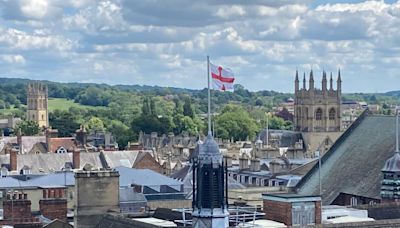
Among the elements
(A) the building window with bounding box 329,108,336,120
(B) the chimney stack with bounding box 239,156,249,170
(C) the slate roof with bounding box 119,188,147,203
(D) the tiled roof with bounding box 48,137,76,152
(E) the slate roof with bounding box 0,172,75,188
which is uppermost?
(A) the building window with bounding box 329,108,336,120

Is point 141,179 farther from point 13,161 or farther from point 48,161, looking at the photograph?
point 48,161

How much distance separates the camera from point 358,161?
2338 inches

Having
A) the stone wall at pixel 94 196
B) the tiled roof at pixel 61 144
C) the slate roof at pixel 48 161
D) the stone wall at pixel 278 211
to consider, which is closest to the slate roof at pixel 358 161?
the stone wall at pixel 94 196

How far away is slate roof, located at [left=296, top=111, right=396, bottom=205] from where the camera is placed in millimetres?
56503

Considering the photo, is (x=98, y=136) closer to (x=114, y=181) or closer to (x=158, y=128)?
(x=158, y=128)

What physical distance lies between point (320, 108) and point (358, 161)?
10795 centimetres

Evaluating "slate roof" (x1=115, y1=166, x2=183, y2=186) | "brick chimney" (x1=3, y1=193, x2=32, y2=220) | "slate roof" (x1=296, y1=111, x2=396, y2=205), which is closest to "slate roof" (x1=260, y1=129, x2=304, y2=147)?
"slate roof" (x1=115, y1=166, x2=183, y2=186)

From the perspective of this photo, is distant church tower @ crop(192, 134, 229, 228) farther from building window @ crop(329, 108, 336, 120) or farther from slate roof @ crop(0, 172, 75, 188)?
building window @ crop(329, 108, 336, 120)

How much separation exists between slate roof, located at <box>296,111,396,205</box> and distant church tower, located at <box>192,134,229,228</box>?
82.8 feet

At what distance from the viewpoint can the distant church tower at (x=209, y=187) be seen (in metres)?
29.5

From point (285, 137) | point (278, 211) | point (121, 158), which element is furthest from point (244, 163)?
point (285, 137)

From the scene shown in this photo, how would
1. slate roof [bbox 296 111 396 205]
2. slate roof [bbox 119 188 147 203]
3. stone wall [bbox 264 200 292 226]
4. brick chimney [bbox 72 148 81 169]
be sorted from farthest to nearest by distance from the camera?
1. brick chimney [bbox 72 148 81 169]
2. slate roof [bbox 119 188 147 203]
3. slate roof [bbox 296 111 396 205]
4. stone wall [bbox 264 200 292 226]

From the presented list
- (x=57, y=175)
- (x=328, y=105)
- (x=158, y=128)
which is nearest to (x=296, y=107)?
(x=328, y=105)

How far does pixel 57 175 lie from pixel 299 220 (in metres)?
40.3
